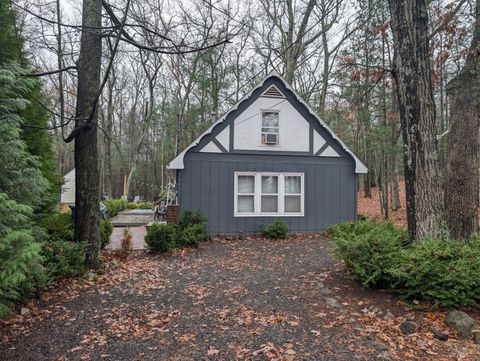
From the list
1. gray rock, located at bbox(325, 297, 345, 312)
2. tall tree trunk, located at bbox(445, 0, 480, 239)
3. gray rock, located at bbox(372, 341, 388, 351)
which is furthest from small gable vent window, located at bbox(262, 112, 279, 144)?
gray rock, located at bbox(372, 341, 388, 351)

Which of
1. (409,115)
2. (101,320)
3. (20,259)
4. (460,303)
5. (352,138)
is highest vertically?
(352,138)

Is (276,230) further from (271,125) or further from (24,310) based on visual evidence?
(24,310)

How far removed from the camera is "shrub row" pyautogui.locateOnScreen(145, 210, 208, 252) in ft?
25.9

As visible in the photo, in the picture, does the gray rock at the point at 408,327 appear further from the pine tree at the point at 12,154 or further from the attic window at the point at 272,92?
the attic window at the point at 272,92

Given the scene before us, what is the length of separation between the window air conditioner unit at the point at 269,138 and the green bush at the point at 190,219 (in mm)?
3204

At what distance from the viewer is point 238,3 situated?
934 cm

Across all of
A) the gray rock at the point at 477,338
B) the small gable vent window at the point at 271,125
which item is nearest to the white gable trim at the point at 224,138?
the small gable vent window at the point at 271,125

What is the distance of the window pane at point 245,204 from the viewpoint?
409 inches

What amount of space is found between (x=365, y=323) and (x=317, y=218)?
7.16 meters

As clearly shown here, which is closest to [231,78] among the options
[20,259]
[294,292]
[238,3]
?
[238,3]

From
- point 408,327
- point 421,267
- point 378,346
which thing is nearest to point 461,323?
point 408,327

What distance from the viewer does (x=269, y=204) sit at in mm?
10555

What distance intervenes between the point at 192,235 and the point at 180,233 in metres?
0.36

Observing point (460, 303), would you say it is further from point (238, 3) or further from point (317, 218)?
point (238, 3)
